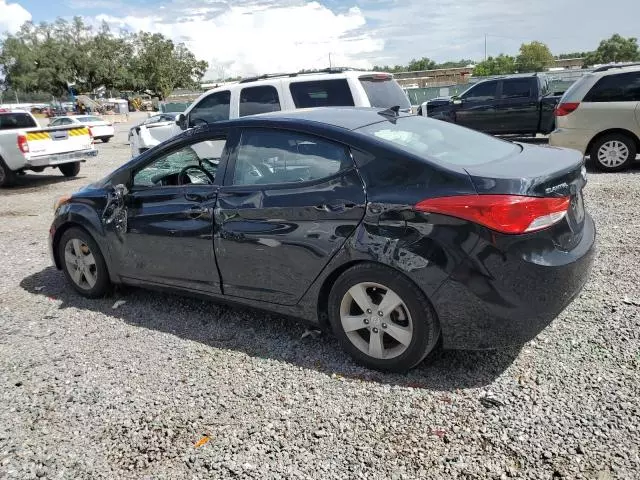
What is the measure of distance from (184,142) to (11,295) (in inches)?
103

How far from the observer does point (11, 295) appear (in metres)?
5.27

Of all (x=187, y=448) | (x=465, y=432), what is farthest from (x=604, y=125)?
(x=187, y=448)

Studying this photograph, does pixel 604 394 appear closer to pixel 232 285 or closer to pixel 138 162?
pixel 232 285

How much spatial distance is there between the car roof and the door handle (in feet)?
2.06

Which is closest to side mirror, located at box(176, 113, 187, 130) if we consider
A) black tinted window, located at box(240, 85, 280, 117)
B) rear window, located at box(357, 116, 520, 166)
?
black tinted window, located at box(240, 85, 280, 117)

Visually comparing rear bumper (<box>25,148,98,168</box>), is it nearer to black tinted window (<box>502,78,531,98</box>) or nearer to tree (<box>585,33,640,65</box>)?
black tinted window (<box>502,78,531,98</box>)

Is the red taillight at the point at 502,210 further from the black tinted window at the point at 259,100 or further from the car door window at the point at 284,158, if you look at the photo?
the black tinted window at the point at 259,100

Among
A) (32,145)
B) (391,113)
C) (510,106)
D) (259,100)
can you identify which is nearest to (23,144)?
(32,145)

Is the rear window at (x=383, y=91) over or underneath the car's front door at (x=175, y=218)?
over

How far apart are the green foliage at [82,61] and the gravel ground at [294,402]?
267ft

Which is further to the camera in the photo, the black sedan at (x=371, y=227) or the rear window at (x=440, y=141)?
the rear window at (x=440, y=141)

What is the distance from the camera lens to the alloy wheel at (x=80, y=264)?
4828 mm

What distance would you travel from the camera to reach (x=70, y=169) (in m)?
14.0

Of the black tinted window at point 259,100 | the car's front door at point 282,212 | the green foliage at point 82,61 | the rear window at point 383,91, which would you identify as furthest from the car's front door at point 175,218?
the green foliage at point 82,61
